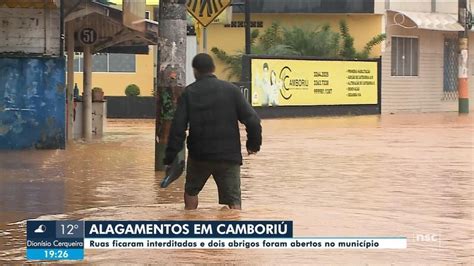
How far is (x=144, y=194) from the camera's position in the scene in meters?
13.3

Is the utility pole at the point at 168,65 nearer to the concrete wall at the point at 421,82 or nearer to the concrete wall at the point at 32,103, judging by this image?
the concrete wall at the point at 32,103

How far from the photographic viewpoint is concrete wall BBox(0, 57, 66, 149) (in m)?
19.9

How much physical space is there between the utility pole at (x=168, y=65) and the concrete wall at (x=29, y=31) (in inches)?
179

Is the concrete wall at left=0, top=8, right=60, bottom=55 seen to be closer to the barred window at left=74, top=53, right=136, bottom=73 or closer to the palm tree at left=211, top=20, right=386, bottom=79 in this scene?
the palm tree at left=211, top=20, right=386, bottom=79

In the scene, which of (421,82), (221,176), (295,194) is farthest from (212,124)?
(421,82)

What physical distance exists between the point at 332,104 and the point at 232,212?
32197mm

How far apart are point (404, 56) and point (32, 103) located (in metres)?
29.0

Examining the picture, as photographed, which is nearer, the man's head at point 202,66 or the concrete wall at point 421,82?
the man's head at point 202,66
